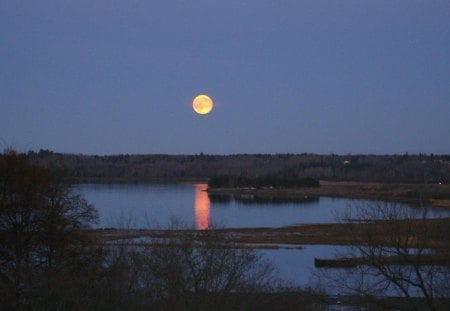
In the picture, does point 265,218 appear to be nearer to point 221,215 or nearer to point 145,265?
point 221,215

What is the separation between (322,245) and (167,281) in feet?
76.4

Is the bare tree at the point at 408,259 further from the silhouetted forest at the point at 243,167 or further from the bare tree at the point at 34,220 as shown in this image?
the silhouetted forest at the point at 243,167

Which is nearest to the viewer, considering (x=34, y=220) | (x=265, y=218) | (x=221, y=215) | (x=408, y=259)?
(x=408, y=259)

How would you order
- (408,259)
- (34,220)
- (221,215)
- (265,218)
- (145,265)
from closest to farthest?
(408,259), (145,265), (34,220), (265,218), (221,215)

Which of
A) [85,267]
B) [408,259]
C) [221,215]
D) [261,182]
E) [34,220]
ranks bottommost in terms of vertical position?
[221,215]

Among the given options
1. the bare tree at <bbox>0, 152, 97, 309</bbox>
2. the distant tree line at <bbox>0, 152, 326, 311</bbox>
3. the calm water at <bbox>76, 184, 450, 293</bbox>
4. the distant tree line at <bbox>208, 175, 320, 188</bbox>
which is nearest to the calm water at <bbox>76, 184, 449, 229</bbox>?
the calm water at <bbox>76, 184, 450, 293</bbox>

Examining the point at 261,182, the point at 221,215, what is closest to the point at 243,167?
the point at 261,182

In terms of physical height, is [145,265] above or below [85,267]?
above

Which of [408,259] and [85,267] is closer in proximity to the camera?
[408,259]

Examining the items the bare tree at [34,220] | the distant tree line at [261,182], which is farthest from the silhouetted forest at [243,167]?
the bare tree at [34,220]

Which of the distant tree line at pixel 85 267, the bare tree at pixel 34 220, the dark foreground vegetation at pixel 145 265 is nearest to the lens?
the distant tree line at pixel 85 267

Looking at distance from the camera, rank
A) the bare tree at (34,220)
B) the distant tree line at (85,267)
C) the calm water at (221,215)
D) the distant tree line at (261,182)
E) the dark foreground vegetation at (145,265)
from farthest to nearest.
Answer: the distant tree line at (261,182)
the calm water at (221,215)
the bare tree at (34,220)
the dark foreground vegetation at (145,265)
the distant tree line at (85,267)

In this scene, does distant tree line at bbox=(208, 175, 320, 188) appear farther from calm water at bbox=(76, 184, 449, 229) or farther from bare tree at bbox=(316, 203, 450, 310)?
bare tree at bbox=(316, 203, 450, 310)

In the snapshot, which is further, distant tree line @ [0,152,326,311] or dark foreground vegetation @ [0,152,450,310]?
dark foreground vegetation @ [0,152,450,310]
